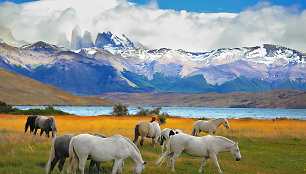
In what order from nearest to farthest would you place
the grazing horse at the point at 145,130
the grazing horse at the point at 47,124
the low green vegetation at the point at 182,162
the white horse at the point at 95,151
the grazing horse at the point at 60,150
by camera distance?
1. the white horse at the point at 95,151
2. the grazing horse at the point at 60,150
3. the low green vegetation at the point at 182,162
4. the grazing horse at the point at 145,130
5. the grazing horse at the point at 47,124

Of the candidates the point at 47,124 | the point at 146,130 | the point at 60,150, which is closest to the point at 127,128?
the point at 47,124

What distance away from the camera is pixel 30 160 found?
45.3 feet

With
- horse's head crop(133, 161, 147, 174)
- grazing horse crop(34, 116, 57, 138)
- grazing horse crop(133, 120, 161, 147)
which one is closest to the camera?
horse's head crop(133, 161, 147, 174)

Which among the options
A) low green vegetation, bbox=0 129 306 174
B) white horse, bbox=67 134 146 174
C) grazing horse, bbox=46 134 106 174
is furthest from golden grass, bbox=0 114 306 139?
white horse, bbox=67 134 146 174

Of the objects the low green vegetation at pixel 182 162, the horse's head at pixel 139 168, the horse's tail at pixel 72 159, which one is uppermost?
the horse's tail at pixel 72 159

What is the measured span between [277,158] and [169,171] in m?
8.95

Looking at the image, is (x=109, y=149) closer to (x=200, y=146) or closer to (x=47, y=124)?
(x=200, y=146)

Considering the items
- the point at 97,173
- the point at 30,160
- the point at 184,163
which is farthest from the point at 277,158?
the point at 30,160

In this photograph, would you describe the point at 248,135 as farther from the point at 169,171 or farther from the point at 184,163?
the point at 169,171

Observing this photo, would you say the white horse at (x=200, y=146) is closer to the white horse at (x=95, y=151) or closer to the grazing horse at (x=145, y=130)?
the white horse at (x=95, y=151)

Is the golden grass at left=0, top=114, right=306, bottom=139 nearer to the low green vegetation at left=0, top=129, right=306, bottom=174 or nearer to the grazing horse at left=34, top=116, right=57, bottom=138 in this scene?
the grazing horse at left=34, top=116, right=57, bottom=138

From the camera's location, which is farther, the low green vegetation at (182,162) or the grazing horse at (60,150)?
the low green vegetation at (182,162)

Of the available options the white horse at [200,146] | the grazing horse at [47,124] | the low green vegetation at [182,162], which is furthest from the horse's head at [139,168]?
the grazing horse at [47,124]

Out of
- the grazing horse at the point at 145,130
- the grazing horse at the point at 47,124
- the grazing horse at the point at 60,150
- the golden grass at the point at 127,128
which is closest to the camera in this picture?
the grazing horse at the point at 60,150
